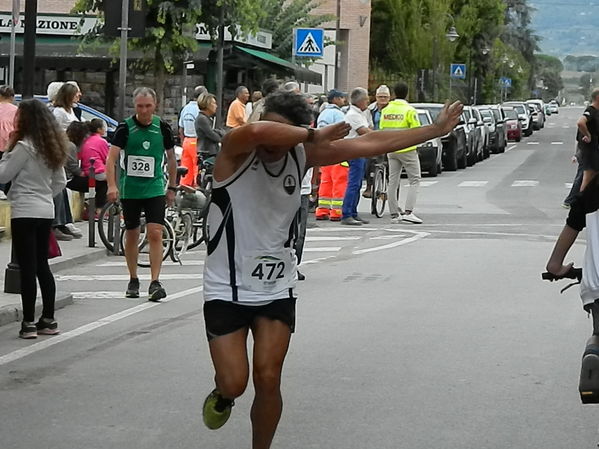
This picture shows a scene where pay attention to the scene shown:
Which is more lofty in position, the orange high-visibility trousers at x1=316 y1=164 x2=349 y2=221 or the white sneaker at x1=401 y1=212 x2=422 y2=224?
the orange high-visibility trousers at x1=316 y1=164 x2=349 y2=221

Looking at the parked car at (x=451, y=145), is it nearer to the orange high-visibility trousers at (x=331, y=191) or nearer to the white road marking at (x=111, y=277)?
the orange high-visibility trousers at (x=331, y=191)

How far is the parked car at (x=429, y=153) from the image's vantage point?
32.9 metres

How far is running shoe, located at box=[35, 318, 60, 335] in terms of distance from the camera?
33.7 feet

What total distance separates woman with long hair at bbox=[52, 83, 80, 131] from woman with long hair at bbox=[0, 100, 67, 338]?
239 inches

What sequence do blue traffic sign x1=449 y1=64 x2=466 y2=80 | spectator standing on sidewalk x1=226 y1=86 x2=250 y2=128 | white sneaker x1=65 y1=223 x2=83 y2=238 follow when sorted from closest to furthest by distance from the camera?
white sneaker x1=65 y1=223 x2=83 y2=238
spectator standing on sidewalk x1=226 y1=86 x2=250 y2=128
blue traffic sign x1=449 y1=64 x2=466 y2=80

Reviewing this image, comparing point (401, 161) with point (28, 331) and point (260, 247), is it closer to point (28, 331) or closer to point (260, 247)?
point (28, 331)

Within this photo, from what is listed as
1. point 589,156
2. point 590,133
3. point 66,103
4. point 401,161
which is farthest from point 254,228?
point 401,161

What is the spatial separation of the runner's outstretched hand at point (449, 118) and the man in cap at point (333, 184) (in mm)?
13483

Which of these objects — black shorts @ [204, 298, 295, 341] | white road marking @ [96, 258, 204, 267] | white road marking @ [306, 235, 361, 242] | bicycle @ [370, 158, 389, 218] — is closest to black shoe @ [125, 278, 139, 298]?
white road marking @ [96, 258, 204, 267]

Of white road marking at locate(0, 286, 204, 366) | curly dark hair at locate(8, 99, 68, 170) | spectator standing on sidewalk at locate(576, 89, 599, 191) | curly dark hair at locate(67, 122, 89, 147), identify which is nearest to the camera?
white road marking at locate(0, 286, 204, 366)

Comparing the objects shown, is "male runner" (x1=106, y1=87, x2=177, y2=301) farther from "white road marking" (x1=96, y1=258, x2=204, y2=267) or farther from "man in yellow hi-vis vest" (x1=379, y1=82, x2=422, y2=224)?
"man in yellow hi-vis vest" (x1=379, y1=82, x2=422, y2=224)

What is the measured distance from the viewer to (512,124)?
2559 inches

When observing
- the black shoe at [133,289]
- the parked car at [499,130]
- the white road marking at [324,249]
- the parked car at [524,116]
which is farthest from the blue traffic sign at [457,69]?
the black shoe at [133,289]

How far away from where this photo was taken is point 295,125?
237 inches
